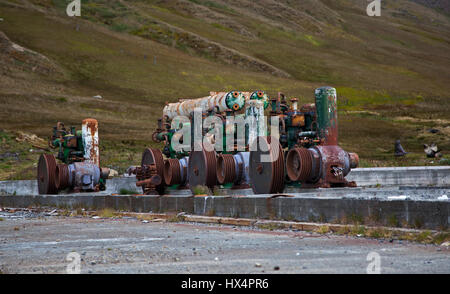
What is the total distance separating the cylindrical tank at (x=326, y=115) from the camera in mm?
20078

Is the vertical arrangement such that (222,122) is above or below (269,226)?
above

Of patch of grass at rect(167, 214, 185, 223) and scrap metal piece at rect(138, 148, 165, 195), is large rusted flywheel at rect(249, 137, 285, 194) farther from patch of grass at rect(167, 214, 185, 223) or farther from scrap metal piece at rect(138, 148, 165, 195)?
scrap metal piece at rect(138, 148, 165, 195)

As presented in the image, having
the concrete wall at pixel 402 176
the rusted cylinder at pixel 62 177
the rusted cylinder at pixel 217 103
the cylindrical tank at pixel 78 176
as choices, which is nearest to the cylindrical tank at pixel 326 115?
the concrete wall at pixel 402 176

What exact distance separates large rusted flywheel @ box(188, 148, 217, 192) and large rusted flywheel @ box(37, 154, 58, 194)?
21.8 feet

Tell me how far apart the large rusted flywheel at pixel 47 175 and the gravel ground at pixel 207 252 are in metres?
11.9

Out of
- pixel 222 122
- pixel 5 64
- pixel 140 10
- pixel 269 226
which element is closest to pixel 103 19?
pixel 140 10

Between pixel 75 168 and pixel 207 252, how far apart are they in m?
17.0

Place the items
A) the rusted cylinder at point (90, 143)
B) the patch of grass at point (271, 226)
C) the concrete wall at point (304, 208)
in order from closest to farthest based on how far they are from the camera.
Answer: the concrete wall at point (304, 208) < the patch of grass at point (271, 226) < the rusted cylinder at point (90, 143)

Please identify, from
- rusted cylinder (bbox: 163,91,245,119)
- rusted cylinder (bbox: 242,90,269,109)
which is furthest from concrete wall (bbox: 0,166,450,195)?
rusted cylinder (bbox: 163,91,245,119)

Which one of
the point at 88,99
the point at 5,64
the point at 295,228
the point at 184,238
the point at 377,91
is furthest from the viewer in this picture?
the point at 377,91

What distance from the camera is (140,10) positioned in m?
147

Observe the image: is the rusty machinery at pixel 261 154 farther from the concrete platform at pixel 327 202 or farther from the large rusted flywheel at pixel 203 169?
the concrete platform at pixel 327 202

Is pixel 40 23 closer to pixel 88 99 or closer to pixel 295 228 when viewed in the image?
pixel 88 99

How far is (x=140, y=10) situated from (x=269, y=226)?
137m
